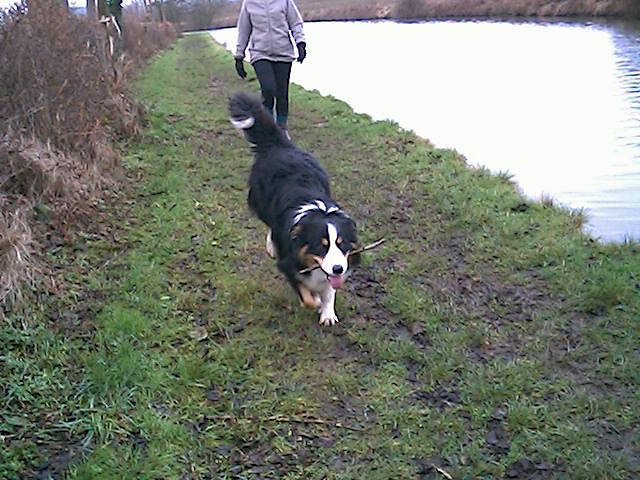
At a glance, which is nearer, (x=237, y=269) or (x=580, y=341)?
(x=580, y=341)

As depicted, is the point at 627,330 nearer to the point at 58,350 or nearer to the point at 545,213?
the point at 545,213

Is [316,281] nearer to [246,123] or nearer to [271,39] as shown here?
[246,123]

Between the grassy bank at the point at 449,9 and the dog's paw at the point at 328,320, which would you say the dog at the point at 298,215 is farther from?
the grassy bank at the point at 449,9

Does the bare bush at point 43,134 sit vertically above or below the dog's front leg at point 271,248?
above

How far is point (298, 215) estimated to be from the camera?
443 cm

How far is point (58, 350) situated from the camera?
3836 mm

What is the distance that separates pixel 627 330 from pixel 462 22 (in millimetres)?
31470

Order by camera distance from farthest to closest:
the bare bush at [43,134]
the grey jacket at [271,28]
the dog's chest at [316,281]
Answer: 1. the grey jacket at [271,28]
2. the bare bush at [43,134]
3. the dog's chest at [316,281]

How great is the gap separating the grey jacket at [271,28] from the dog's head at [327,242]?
3799 mm

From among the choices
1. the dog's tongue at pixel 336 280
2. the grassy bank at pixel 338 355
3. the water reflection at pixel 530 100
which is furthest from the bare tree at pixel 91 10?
the dog's tongue at pixel 336 280

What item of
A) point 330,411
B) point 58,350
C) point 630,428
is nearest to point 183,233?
point 58,350

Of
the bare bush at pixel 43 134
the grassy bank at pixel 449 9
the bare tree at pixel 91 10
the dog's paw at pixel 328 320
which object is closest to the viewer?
the dog's paw at pixel 328 320

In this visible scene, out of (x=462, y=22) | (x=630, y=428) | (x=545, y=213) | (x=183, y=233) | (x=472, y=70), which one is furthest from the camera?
(x=462, y=22)

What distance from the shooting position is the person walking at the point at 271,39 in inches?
298
